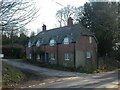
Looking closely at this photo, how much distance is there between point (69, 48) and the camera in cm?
4159

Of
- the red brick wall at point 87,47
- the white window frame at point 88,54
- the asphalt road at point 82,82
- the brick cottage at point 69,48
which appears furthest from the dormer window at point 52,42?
the asphalt road at point 82,82

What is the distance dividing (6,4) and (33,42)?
127 feet

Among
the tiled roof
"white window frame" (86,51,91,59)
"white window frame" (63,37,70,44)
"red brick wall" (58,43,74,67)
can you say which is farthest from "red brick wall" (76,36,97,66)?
"white window frame" (63,37,70,44)

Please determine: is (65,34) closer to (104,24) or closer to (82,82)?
(104,24)

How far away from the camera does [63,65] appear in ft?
138

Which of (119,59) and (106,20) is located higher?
(106,20)

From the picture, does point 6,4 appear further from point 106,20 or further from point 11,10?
point 106,20

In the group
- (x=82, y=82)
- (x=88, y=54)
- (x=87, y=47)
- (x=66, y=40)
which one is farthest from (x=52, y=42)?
(x=82, y=82)

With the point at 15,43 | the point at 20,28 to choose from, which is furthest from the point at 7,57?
the point at 20,28

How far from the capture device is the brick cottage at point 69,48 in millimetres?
40969

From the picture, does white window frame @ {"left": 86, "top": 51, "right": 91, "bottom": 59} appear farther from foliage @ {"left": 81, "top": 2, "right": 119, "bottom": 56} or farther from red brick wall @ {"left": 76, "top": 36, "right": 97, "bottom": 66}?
foliage @ {"left": 81, "top": 2, "right": 119, "bottom": 56}

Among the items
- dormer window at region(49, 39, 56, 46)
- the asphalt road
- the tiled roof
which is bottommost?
the asphalt road

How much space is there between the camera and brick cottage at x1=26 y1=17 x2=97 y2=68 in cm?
4097

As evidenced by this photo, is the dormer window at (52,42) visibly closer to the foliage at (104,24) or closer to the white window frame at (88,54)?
the white window frame at (88,54)
